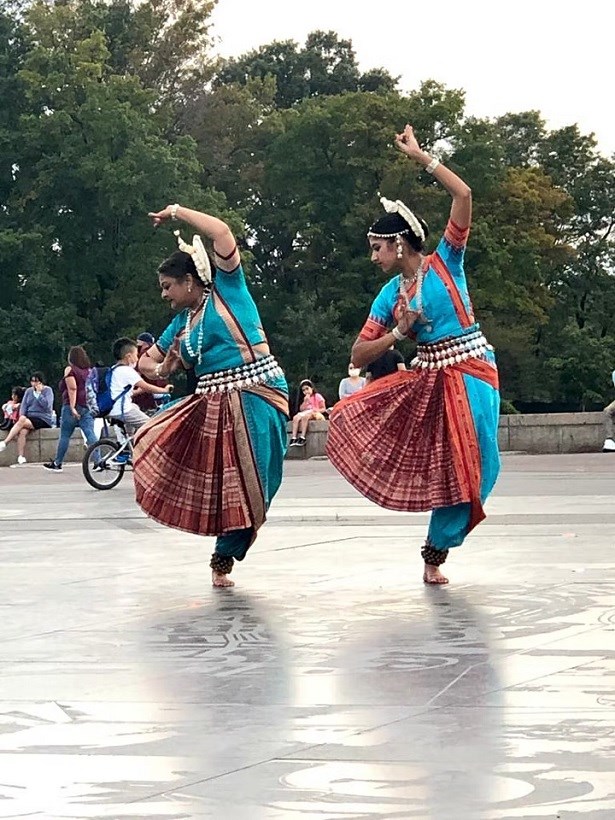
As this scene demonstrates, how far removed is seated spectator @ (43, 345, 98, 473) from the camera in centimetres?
2303

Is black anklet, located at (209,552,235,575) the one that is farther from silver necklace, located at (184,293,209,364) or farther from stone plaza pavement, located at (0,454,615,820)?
silver necklace, located at (184,293,209,364)

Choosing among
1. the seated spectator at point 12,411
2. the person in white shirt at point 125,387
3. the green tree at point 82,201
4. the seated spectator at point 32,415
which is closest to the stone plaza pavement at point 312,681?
the person in white shirt at point 125,387

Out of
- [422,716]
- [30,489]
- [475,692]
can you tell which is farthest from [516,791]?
[30,489]

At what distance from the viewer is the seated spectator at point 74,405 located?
23031mm

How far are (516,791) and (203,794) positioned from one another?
694 mm

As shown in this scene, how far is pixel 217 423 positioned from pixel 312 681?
3104 millimetres

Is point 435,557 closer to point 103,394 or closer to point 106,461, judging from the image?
point 106,461

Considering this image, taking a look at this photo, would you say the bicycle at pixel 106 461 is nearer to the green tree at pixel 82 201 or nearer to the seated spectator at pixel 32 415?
the seated spectator at pixel 32 415

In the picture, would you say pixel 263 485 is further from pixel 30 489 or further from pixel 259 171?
pixel 259 171

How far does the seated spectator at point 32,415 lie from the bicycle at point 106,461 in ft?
23.4

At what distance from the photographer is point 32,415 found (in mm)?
26656

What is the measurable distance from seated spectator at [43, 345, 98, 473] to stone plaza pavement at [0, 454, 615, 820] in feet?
39.7

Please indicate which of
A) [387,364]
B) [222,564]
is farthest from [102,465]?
[222,564]

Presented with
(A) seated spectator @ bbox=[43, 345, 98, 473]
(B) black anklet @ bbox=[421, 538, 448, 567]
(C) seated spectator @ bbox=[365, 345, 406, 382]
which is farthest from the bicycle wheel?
(B) black anklet @ bbox=[421, 538, 448, 567]
